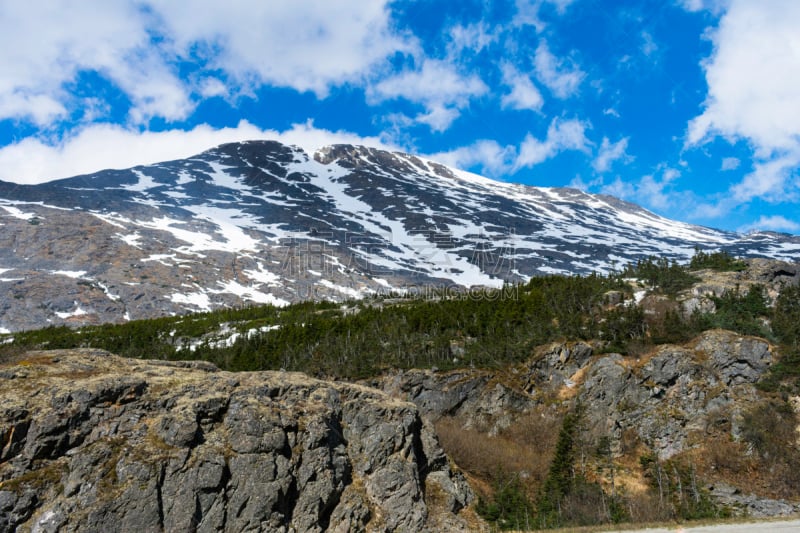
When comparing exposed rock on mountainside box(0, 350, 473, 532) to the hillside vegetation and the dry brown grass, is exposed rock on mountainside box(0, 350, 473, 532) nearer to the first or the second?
the hillside vegetation

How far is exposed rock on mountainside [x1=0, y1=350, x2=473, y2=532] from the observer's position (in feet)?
66.4

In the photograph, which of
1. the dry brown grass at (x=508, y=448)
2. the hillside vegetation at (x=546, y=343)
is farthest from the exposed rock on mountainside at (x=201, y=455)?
the dry brown grass at (x=508, y=448)

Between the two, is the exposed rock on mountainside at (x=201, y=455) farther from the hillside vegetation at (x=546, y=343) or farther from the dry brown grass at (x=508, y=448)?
the dry brown grass at (x=508, y=448)

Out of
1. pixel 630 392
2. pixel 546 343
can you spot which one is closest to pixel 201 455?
pixel 630 392

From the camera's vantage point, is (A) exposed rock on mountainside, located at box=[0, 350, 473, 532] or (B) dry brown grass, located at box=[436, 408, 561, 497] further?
(B) dry brown grass, located at box=[436, 408, 561, 497]

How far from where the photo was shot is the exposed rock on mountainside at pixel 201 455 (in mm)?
20234

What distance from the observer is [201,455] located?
22500 mm

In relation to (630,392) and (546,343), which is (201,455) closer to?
(630,392)

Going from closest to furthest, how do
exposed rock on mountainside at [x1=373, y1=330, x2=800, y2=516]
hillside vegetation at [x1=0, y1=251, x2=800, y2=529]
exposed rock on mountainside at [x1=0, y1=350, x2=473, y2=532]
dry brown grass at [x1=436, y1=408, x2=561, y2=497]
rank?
exposed rock on mountainside at [x1=0, y1=350, x2=473, y2=532] → hillside vegetation at [x1=0, y1=251, x2=800, y2=529] → dry brown grass at [x1=436, y1=408, x2=561, y2=497] → exposed rock on mountainside at [x1=373, y1=330, x2=800, y2=516]

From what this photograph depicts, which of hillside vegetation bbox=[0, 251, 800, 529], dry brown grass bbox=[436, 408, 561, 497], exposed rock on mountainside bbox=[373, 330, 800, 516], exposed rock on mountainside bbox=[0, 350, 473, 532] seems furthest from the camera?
exposed rock on mountainside bbox=[373, 330, 800, 516]

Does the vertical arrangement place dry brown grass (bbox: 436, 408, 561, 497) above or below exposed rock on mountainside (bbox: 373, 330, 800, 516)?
below

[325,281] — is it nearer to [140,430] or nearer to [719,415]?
[719,415]

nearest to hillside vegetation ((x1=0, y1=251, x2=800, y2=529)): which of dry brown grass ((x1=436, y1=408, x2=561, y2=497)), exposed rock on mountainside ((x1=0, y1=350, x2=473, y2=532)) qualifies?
dry brown grass ((x1=436, y1=408, x2=561, y2=497))

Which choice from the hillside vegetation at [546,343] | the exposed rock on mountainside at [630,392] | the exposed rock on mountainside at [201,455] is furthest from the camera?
the exposed rock on mountainside at [630,392]
